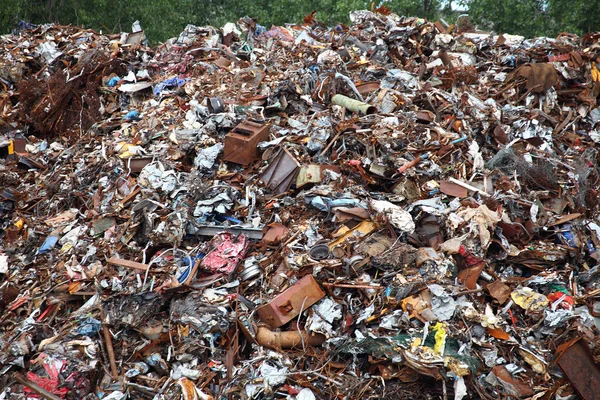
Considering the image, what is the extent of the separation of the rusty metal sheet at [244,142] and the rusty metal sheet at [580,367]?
362 cm

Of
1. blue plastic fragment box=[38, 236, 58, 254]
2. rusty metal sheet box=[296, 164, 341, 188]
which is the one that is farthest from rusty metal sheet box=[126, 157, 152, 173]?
rusty metal sheet box=[296, 164, 341, 188]

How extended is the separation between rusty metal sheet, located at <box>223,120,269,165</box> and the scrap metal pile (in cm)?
3

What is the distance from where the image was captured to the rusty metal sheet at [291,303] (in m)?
4.48

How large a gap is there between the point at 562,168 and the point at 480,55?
10.9 feet

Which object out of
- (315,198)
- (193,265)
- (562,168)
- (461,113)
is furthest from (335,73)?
(193,265)

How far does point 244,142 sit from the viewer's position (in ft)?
19.4

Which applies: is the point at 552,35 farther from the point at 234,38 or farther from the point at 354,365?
the point at 354,365

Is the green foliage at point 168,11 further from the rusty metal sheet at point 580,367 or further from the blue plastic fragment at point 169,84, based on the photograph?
the rusty metal sheet at point 580,367

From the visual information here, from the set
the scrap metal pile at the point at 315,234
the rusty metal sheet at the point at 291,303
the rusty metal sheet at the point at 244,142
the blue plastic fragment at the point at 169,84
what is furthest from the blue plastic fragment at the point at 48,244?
the blue plastic fragment at the point at 169,84

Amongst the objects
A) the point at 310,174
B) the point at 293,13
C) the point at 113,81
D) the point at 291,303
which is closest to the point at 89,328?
the point at 291,303

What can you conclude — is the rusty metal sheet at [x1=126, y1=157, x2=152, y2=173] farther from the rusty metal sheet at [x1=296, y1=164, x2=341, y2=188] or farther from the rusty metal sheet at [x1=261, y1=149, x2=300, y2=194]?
the rusty metal sheet at [x1=296, y1=164, x2=341, y2=188]

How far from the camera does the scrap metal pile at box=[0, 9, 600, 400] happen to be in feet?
14.2

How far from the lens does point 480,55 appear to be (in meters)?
8.84

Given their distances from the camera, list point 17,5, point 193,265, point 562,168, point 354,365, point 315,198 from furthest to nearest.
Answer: point 17,5
point 562,168
point 315,198
point 193,265
point 354,365
